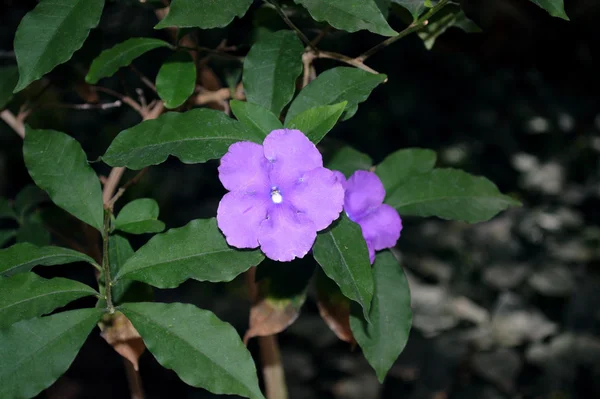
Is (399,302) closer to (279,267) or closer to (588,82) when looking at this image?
(279,267)

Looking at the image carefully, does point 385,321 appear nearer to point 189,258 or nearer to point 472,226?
point 189,258

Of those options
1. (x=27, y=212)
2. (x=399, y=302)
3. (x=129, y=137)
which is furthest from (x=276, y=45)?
(x=27, y=212)

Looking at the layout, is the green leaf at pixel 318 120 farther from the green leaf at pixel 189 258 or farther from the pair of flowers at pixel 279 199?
the green leaf at pixel 189 258

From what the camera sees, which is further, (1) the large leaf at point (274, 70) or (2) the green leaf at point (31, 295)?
(1) the large leaf at point (274, 70)

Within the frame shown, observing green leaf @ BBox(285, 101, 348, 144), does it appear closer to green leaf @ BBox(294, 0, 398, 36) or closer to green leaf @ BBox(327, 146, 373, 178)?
green leaf @ BBox(294, 0, 398, 36)

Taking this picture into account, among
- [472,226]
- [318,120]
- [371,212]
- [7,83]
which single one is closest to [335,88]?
[318,120]

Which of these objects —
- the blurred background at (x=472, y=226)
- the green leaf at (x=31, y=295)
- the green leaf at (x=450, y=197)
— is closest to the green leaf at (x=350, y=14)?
the green leaf at (x=450, y=197)
